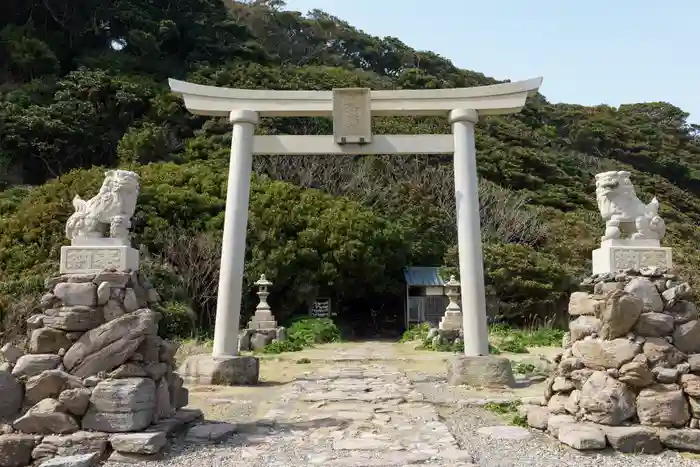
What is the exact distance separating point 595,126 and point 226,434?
42295 millimetres

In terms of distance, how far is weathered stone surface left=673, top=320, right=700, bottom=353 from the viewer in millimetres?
5289

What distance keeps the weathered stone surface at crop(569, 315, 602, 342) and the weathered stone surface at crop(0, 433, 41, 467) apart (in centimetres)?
491

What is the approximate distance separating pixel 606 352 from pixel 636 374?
31cm

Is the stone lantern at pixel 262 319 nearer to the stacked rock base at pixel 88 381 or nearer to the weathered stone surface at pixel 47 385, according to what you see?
the stacked rock base at pixel 88 381

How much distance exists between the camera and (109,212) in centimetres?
564

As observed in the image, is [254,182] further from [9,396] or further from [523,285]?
[9,396]

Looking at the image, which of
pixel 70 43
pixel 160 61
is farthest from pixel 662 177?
pixel 70 43

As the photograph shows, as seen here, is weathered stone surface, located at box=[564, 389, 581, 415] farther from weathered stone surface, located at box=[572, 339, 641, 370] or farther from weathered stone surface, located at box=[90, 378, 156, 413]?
weathered stone surface, located at box=[90, 378, 156, 413]

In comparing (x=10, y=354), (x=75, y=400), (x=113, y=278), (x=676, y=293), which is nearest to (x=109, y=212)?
(x=113, y=278)

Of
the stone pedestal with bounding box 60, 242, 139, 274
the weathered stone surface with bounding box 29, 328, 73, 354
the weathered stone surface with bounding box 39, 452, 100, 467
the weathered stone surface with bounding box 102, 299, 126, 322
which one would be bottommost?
the weathered stone surface with bounding box 39, 452, 100, 467

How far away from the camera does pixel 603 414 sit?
16.3ft

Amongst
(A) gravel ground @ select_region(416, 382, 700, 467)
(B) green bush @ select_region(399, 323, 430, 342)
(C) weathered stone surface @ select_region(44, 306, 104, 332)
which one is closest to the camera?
(A) gravel ground @ select_region(416, 382, 700, 467)

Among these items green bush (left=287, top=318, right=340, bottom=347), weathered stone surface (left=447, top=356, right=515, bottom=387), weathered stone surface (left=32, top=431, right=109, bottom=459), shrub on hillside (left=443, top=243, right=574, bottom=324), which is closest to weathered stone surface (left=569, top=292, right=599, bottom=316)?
weathered stone surface (left=447, top=356, right=515, bottom=387)

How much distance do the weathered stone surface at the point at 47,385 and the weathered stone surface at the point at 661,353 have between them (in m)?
4.98
